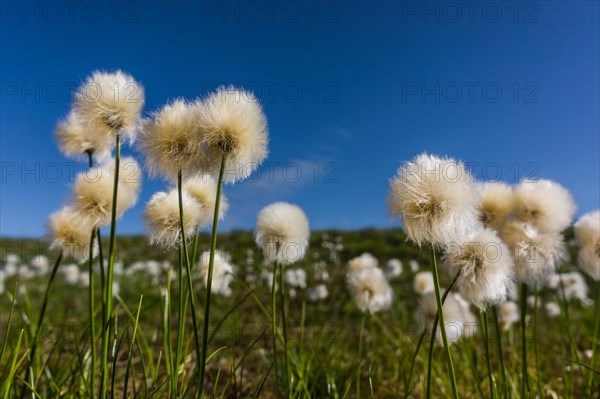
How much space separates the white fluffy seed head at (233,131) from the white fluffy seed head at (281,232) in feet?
1.55

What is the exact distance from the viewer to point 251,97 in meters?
1.85

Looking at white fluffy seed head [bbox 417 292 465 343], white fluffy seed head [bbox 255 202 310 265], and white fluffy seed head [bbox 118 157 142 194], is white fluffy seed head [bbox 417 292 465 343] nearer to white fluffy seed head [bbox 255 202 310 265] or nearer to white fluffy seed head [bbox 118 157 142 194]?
white fluffy seed head [bbox 255 202 310 265]

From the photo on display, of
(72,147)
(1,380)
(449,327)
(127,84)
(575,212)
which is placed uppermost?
(127,84)

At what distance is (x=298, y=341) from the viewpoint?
3.76 metres

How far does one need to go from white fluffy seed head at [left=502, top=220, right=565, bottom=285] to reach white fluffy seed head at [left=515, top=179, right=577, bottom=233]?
10cm

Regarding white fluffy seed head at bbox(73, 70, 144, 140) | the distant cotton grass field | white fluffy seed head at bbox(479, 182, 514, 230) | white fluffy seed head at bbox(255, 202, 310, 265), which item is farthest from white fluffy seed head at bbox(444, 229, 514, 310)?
white fluffy seed head at bbox(73, 70, 144, 140)

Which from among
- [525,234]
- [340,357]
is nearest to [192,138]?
[525,234]

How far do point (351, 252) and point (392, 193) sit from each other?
10279 mm

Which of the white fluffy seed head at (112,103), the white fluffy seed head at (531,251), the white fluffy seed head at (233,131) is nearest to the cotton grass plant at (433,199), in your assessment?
the white fluffy seed head at (233,131)

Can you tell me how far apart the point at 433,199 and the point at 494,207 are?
35.3 inches

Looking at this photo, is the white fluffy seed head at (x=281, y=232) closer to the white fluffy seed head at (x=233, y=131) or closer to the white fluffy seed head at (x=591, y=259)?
the white fluffy seed head at (x=233, y=131)

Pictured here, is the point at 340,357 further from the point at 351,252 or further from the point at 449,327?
the point at 351,252

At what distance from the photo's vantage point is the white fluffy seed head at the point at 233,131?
171 centimetres

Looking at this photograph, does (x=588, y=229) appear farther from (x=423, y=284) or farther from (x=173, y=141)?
(x=173, y=141)
